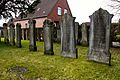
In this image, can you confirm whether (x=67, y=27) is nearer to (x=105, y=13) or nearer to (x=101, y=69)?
(x=105, y=13)

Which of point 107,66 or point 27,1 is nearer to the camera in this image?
point 107,66

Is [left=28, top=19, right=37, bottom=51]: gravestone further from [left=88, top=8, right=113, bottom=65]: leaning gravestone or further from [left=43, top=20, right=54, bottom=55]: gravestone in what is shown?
[left=88, top=8, right=113, bottom=65]: leaning gravestone

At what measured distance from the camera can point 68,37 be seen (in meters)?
9.87

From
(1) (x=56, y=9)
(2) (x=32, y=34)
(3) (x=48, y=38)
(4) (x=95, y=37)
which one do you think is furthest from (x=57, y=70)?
(1) (x=56, y=9)

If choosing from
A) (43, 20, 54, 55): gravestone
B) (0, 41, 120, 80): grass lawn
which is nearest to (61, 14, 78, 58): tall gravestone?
(0, 41, 120, 80): grass lawn

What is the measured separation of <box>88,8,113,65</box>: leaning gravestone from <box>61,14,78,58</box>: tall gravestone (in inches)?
39.1

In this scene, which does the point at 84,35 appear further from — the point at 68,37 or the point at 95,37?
the point at 95,37

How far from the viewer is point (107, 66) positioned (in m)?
8.02

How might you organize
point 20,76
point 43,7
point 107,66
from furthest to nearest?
point 43,7
point 107,66
point 20,76

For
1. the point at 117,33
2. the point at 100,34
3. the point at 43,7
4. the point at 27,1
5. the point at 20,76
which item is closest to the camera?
the point at 20,76

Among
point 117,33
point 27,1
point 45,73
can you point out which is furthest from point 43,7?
point 45,73

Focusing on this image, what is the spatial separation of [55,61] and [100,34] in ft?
7.19

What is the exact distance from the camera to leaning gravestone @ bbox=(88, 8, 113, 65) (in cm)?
840

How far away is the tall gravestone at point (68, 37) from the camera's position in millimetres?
9688
